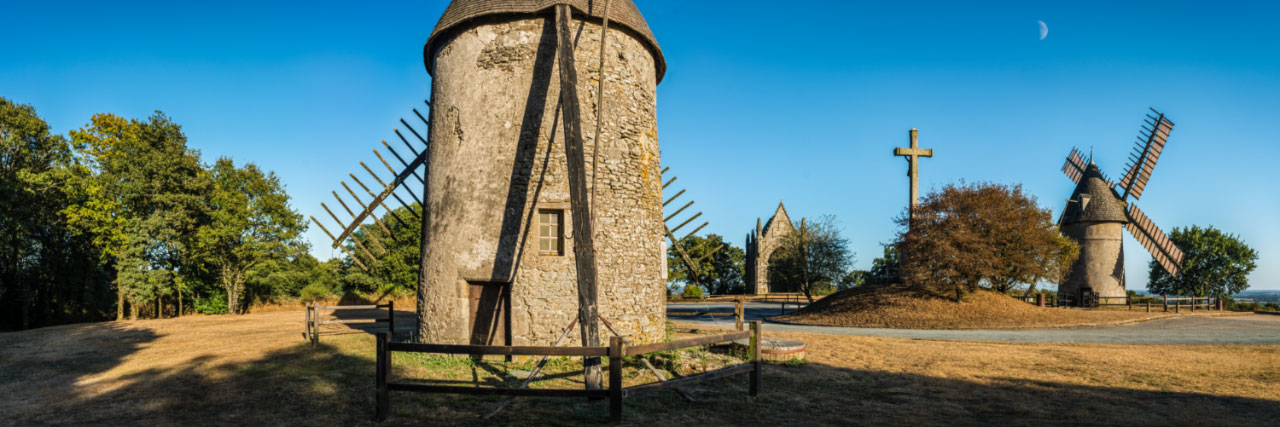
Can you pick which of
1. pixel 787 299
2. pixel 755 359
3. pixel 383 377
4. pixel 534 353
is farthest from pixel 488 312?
pixel 787 299

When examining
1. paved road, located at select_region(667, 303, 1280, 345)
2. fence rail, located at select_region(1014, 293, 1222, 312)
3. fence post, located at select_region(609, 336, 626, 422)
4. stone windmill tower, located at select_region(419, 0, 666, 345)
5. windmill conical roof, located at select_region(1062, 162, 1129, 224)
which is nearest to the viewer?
fence post, located at select_region(609, 336, 626, 422)

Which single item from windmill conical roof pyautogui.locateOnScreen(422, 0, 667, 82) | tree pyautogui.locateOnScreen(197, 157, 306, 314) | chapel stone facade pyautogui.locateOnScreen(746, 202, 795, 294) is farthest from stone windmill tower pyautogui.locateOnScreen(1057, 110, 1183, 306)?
tree pyautogui.locateOnScreen(197, 157, 306, 314)

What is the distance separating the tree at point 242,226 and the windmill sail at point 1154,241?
166ft

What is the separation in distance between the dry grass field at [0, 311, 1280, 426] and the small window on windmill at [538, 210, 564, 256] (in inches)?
87.5

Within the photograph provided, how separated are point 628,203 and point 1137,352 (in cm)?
1150

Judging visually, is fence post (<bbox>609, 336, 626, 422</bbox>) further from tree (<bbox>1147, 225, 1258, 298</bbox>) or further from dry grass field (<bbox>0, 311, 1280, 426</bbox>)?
tree (<bbox>1147, 225, 1258, 298</bbox>)

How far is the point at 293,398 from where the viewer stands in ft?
27.4

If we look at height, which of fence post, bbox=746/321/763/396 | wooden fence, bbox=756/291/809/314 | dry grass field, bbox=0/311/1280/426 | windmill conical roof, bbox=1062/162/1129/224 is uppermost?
windmill conical roof, bbox=1062/162/1129/224

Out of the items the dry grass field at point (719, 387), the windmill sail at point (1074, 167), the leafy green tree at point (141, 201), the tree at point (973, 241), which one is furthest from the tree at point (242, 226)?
the windmill sail at point (1074, 167)

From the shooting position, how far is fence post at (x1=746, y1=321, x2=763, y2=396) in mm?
8617

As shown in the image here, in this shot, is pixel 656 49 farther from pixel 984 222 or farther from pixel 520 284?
pixel 984 222

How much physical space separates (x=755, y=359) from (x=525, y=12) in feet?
25.6

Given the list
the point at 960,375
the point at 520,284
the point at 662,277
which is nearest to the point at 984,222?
the point at 960,375

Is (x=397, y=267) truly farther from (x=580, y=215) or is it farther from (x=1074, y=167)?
(x=1074, y=167)
